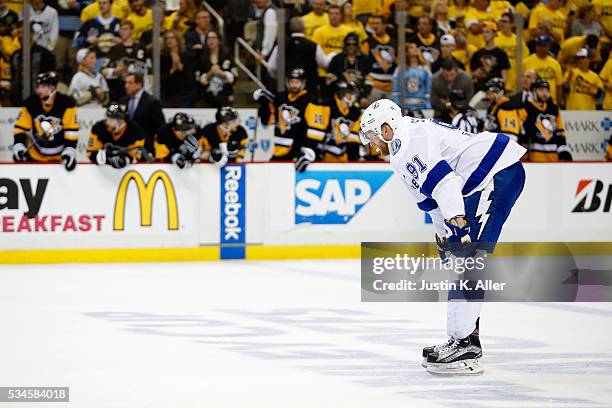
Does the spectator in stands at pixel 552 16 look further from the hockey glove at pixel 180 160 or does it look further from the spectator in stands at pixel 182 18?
the hockey glove at pixel 180 160

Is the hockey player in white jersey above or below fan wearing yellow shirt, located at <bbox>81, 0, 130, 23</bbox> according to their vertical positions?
below

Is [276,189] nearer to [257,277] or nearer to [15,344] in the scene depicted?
[257,277]

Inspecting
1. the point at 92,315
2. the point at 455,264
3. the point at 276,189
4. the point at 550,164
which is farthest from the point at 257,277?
the point at 455,264

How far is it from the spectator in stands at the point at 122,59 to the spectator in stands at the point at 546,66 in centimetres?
489

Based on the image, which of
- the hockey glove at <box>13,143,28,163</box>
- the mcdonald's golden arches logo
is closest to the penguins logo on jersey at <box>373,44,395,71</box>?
the mcdonald's golden arches logo

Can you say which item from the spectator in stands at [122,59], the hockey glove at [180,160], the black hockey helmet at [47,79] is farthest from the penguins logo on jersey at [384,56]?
the black hockey helmet at [47,79]

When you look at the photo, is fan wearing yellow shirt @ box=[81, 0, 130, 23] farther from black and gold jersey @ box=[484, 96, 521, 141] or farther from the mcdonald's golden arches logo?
black and gold jersey @ box=[484, 96, 521, 141]

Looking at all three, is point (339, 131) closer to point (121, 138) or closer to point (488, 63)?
point (488, 63)

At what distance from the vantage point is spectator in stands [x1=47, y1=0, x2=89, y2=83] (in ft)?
45.8

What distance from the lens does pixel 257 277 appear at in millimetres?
11289

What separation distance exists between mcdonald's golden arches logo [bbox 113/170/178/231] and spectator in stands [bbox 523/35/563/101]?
5.13 meters

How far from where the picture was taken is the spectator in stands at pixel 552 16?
15.9 m

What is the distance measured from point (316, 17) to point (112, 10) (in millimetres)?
2500

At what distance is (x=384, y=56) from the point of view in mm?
14578
